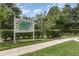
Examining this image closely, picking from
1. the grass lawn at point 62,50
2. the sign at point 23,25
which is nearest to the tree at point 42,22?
the sign at point 23,25

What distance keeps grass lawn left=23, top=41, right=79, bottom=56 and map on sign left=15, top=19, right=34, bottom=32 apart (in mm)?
407

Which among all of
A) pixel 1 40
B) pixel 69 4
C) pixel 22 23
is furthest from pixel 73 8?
pixel 1 40

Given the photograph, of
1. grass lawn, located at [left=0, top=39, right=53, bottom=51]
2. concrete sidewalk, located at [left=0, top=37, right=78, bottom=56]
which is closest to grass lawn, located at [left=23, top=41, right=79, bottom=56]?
concrete sidewalk, located at [left=0, top=37, right=78, bottom=56]

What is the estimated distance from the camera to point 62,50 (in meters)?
5.32

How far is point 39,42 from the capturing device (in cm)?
543

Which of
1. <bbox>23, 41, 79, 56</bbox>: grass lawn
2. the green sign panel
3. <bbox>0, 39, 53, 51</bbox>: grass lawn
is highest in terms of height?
the green sign panel

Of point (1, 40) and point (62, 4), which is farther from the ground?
point (62, 4)

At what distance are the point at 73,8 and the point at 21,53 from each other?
113cm

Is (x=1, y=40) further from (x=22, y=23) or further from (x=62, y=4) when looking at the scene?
(x=62, y=4)

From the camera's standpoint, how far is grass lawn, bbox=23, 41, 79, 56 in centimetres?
528

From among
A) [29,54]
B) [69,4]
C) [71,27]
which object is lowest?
[29,54]

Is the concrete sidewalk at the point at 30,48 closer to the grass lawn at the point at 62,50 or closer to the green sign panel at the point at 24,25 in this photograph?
the grass lawn at the point at 62,50

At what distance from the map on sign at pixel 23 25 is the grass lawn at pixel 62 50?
1.33 ft

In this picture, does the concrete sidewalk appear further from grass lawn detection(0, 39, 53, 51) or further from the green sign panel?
the green sign panel
